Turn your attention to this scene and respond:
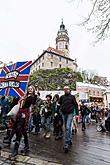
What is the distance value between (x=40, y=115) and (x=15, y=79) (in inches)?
165

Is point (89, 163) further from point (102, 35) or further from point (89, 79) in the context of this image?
point (89, 79)

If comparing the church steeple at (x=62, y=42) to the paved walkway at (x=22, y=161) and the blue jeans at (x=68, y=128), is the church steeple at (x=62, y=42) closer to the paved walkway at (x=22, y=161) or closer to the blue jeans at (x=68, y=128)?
the blue jeans at (x=68, y=128)

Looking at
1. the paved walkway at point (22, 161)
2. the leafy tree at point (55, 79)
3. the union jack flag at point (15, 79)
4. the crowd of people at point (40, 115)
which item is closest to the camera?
the paved walkway at point (22, 161)

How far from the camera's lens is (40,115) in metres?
9.75

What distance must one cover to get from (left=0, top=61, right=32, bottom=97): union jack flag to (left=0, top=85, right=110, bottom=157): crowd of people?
26 cm

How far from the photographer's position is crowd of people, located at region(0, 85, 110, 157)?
5555mm

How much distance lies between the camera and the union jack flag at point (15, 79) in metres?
5.72

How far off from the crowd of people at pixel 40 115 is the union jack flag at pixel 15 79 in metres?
0.26

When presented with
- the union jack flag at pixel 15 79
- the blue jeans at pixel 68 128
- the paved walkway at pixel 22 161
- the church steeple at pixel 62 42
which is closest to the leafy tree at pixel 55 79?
the church steeple at pixel 62 42

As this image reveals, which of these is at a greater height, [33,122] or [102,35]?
[102,35]

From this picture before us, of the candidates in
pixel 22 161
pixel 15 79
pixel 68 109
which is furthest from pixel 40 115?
pixel 22 161

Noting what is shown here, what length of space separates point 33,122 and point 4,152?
454cm

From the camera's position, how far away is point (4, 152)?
212 inches

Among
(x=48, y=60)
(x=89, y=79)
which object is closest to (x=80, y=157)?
(x=89, y=79)
